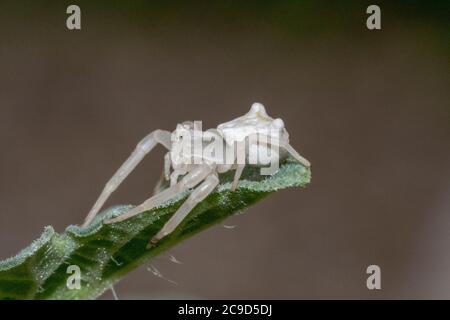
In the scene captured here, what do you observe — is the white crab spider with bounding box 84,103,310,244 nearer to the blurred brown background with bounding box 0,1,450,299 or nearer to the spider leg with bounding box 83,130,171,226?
the spider leg with bounding box 83,130,171,226

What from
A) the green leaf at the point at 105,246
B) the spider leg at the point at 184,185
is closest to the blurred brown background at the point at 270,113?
the spider leg at the point at 184,185

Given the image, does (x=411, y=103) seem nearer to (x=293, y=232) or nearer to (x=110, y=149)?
(x=293, y=232)

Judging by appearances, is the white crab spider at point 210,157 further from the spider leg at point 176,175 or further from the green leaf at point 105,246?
the green leaf at point 105,246

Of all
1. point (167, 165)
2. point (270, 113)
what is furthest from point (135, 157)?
point (270, 113)

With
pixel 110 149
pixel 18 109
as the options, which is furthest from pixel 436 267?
pixel 18 109

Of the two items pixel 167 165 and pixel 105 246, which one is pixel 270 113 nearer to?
pixel 167 165

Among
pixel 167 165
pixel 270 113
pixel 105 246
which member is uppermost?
pixel 270 113

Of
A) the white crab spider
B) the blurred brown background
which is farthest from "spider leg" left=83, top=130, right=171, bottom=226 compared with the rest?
the blurred brown background

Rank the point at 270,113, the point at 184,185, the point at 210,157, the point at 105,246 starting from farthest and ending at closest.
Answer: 1. the point at 270,113
2. the point at 210,157
3. the point at 184,185
4. the point at 105,246
